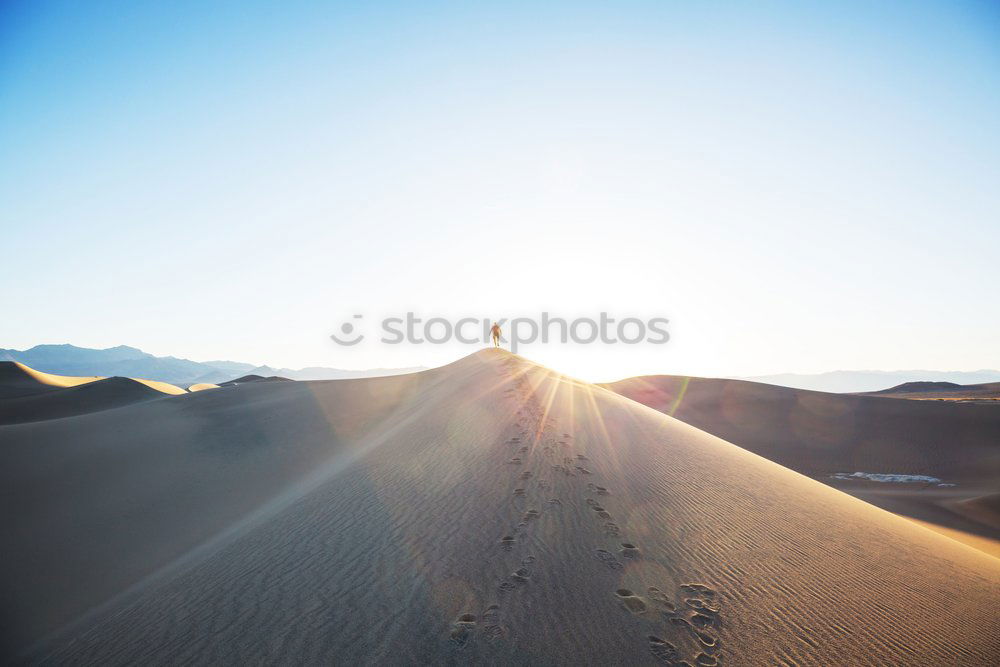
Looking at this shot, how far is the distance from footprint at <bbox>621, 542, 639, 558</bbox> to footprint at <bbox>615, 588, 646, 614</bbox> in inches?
21.5

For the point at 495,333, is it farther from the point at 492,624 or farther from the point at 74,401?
the point at 74,401

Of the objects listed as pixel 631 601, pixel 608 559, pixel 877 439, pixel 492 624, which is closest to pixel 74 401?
pixel 492 624

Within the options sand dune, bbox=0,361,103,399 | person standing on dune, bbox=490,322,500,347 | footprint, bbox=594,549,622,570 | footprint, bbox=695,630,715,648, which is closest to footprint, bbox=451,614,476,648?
footprint, bbox=594,549,622,570

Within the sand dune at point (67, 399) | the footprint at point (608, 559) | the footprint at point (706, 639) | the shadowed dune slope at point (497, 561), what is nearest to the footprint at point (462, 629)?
the shadowed dune slope at point (497, 561)

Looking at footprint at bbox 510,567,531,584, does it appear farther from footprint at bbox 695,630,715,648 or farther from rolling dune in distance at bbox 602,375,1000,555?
rolling dune in distance at bbox 602,375,1000,555

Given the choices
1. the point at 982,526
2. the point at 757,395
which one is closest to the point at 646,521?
the point at 982,526

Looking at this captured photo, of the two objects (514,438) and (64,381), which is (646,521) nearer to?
(514,438)

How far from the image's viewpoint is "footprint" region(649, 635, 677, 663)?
2.77 m

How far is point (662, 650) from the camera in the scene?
2.83 metres

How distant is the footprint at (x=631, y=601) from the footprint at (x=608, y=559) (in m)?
0.33

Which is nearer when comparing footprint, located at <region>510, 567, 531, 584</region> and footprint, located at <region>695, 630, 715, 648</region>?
footprint, located at <region>695, 630, 715, 648</region>

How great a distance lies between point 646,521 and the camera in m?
4.65

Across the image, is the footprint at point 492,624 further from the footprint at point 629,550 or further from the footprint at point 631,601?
the footprint at point 629,550

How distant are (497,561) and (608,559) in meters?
0.99
